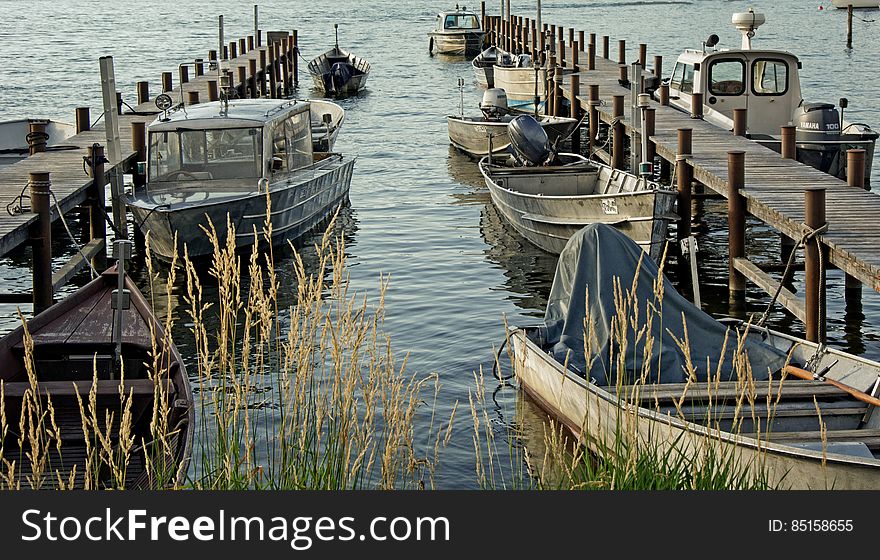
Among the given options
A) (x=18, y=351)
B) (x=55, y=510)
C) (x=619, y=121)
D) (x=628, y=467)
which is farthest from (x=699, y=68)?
(x=55, y=510)

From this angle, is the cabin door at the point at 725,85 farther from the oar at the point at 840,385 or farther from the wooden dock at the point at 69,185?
the oar at the point at 840,385

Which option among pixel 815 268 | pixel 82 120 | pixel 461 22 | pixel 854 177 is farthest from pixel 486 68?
pixel 815 268

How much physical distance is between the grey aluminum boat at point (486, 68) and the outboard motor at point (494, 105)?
10.3 meters

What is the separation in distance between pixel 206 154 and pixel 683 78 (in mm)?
9740

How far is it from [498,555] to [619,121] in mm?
17214

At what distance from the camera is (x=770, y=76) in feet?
69.9

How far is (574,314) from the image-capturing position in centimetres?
1082

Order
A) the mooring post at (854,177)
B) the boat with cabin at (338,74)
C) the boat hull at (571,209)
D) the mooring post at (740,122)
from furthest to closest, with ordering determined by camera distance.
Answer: the boat with cabin at (338,74)
the mooring post at (740,122)
the boat hull at (571,209)
the mooring post at (854,177)

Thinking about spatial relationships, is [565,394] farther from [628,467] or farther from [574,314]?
[628,467]

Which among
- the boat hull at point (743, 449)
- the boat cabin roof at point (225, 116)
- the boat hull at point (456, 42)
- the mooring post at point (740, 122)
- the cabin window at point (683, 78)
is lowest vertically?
the boat hull at point (743, 449)

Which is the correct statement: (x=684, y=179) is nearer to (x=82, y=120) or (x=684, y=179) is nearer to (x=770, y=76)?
(x=770, y=76)

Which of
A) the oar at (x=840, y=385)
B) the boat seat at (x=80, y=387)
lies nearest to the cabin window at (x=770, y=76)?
the oar at (x=840, y=385)

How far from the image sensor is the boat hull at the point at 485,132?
24.7 metres

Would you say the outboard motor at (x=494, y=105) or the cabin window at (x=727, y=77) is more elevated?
the cabin window at (x=727, y=77)
